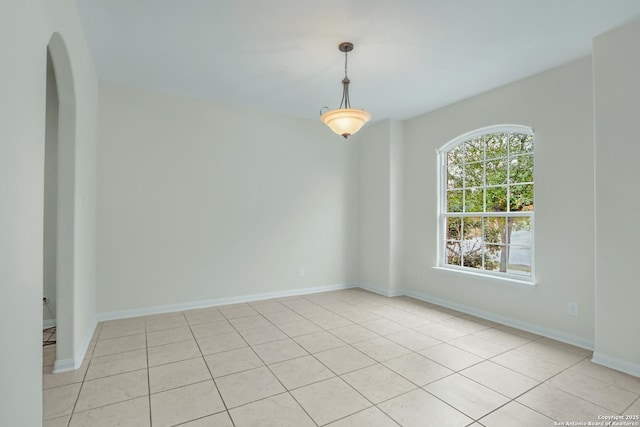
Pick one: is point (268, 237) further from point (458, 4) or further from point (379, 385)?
point (458, 4)

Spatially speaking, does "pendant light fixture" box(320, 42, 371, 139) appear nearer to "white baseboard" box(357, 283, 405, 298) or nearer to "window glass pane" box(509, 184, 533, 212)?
"window glass pane" box(509, 184, 533, 212)

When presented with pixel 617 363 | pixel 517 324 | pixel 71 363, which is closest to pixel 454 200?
pixel 517 324

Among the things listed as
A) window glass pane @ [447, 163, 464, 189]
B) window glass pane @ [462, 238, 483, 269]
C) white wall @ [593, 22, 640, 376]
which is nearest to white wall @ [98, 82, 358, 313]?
window glass pane @ [447, 163, 464, 189]

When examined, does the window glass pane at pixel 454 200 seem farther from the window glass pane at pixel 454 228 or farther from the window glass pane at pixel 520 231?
the window glass pane at pixel 520 231

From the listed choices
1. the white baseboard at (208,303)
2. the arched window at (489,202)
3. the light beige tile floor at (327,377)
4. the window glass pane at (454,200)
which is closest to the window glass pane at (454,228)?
the arched window at (489,202)

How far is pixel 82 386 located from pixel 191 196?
241 cm

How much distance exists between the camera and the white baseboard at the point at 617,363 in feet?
8.46

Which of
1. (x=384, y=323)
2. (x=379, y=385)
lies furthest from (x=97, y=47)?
(x=384, y=323)

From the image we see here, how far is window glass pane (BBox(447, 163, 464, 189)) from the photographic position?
14.8 feet

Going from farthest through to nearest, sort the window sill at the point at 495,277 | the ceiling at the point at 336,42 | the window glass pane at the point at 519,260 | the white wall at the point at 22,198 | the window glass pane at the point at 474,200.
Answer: the window glass pane at the point at 474,200
the window glass pane at the point at 519,260
the window sill at the point at 495,277
the ceiling at the point at 336,42
the white wall at the point at 22,198

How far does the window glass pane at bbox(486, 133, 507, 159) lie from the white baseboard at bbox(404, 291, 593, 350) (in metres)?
1.92

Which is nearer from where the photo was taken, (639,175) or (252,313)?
(639,175)

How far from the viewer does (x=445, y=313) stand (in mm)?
4188

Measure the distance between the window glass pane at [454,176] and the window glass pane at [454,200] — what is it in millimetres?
86
